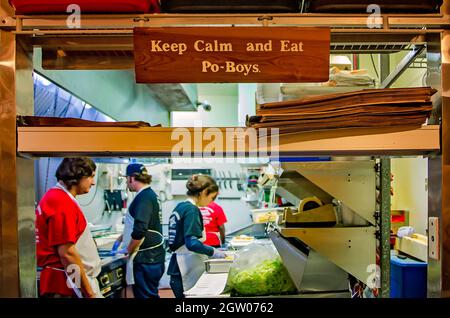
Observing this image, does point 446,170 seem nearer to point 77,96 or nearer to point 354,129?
point 354,129

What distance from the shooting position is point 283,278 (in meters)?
1.56

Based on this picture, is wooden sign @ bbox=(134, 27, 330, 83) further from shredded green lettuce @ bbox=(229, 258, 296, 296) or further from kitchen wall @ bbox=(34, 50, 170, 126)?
kitchen wall @ bbox=(34, 50, 170, 126)

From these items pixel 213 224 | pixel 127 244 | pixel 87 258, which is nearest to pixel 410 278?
pixel 87 258

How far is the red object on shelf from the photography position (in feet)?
3.01

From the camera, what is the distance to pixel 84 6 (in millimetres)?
939

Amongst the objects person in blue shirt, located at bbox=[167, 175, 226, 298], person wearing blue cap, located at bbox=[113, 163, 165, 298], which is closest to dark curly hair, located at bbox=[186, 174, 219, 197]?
person in blue shirt, located at bbox=[167, 175, 226, 298]

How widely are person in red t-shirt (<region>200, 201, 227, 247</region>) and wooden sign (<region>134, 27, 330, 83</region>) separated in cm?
357

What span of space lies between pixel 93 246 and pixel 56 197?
497 mm

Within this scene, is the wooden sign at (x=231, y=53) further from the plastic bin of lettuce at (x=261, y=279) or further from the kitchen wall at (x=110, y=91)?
the kitchen wall at (x=110, y=91)

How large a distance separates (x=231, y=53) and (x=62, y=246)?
2070mm

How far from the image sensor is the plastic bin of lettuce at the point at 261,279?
1.53m

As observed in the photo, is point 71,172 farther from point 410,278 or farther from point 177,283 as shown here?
point 410,278

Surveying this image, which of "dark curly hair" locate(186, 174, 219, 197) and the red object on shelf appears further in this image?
"dark curly hair" locate(186, 174, 219, 197)

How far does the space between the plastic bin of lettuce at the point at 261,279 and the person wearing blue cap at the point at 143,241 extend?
200 cm
